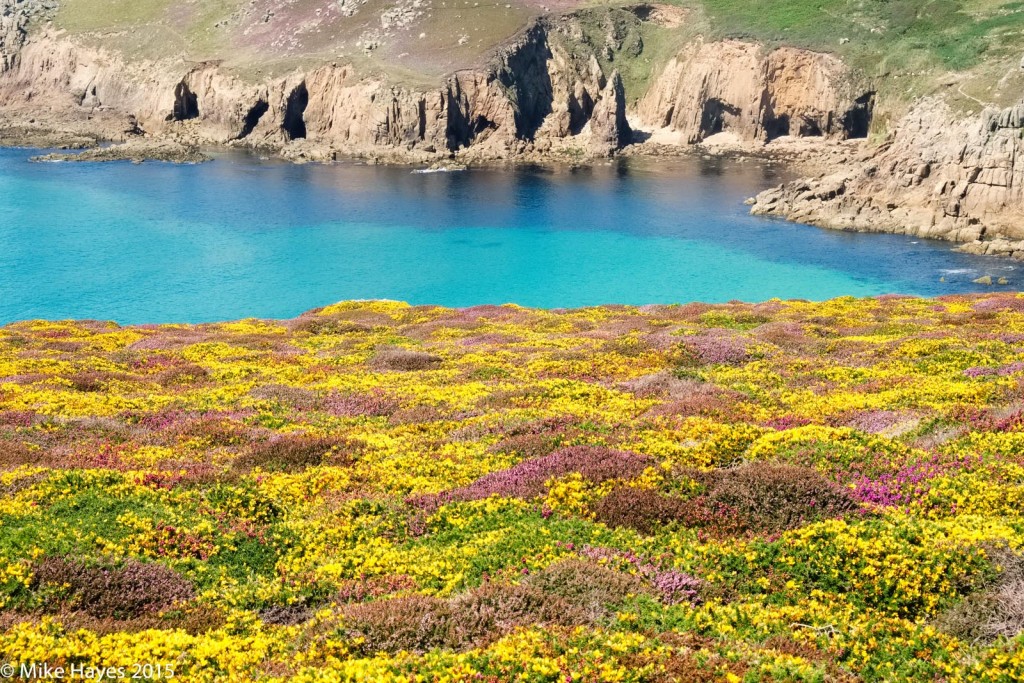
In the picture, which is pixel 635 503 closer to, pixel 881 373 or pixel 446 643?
pixel 446 643

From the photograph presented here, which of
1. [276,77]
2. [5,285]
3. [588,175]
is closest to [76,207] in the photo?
[5,285]

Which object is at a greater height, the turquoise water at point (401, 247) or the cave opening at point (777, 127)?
the cave opening at point (777, 127)

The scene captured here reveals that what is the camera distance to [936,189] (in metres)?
98.1

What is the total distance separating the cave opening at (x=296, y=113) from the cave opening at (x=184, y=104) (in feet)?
83.3

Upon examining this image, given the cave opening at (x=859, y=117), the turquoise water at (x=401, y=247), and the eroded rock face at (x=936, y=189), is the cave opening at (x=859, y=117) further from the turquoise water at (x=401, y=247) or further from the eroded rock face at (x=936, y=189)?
the eroded rock face at (x=936, y=189)

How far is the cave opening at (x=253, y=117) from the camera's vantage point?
6649 inches

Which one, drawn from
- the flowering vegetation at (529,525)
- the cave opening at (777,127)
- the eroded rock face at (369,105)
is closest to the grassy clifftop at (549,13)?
the eroded rock face at (369,105)

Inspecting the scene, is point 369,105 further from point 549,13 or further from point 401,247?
point 401,247

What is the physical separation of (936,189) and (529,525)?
10360cm

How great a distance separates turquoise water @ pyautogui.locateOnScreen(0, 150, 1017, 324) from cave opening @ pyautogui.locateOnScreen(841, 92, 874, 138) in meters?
40.5

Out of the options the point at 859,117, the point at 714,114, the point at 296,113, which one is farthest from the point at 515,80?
the point at 859,117

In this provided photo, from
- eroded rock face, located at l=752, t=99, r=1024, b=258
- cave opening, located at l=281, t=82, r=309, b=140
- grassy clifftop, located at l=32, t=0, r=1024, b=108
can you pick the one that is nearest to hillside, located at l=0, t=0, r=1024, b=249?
cave opening, located at l=281, t=82, r=309, b=140

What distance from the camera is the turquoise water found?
75188mm

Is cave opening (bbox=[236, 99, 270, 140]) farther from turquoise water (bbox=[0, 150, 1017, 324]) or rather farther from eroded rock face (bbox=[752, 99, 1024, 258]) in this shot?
eroded rock face (bbox=[752, 99, 1024, 258])
